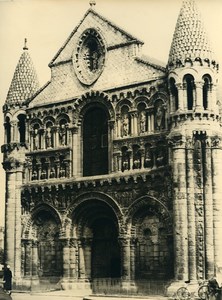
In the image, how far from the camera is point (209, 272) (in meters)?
22.3

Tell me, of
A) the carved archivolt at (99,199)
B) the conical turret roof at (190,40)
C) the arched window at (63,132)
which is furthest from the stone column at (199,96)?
the arched window at (63,132)

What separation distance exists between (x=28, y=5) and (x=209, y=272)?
10231 millimetres

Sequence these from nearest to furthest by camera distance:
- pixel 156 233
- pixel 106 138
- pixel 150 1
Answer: pixel 150 1 < pixel 156 233 < pixel 106 138

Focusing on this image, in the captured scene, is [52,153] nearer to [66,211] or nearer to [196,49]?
[66,211]

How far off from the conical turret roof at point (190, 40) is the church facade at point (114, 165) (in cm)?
4

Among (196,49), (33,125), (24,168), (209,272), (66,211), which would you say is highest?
(196,49)

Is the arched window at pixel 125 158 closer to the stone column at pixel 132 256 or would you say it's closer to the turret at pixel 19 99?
the stone column at pixel 132 256

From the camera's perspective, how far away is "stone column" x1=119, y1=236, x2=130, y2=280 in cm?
2428

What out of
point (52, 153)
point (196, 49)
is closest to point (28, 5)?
point (196, 49)

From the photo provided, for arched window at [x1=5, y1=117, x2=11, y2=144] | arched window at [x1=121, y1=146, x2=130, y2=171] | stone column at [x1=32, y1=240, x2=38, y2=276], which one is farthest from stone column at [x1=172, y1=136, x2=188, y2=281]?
arched window at [x1=5, y1=117, x2=11, y2=144]

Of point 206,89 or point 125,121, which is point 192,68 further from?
point 125,121

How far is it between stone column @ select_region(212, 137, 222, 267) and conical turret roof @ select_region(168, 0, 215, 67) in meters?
3.00

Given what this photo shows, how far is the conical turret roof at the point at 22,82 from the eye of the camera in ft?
92.3

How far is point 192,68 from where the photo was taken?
77.1ft
